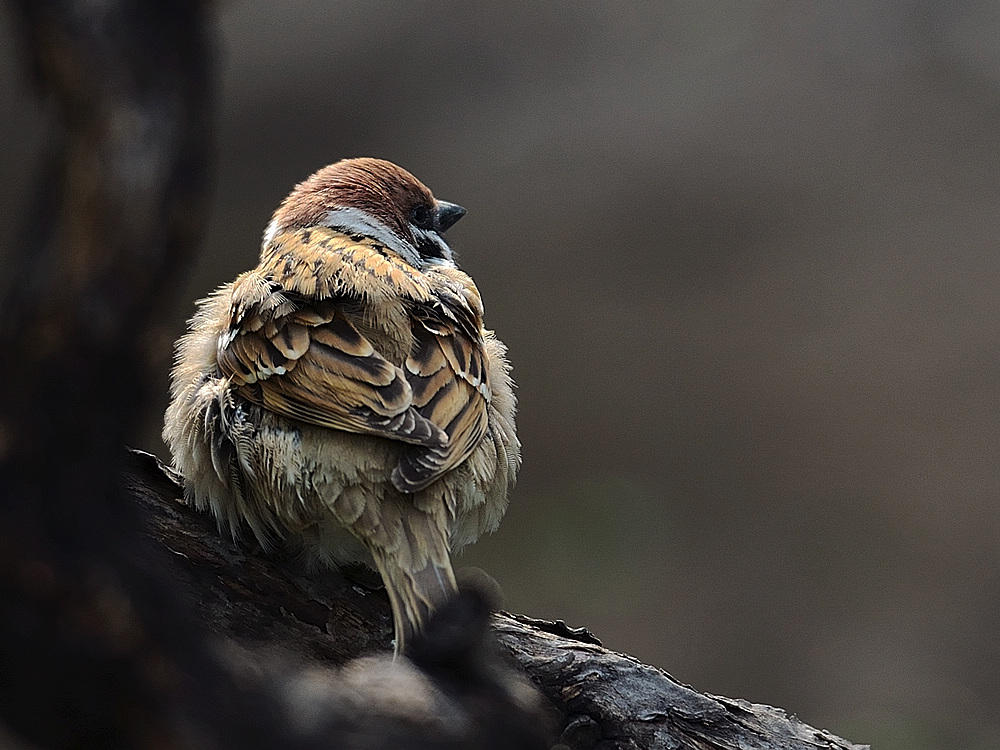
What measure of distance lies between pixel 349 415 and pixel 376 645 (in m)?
0.67

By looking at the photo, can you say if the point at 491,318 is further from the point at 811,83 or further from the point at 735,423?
the point at 811,83

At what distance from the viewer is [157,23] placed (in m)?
1.37

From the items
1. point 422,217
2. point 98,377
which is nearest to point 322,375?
point 422,217

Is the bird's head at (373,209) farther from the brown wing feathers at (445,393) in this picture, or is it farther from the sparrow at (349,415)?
the brown wing feathers at (445,393)

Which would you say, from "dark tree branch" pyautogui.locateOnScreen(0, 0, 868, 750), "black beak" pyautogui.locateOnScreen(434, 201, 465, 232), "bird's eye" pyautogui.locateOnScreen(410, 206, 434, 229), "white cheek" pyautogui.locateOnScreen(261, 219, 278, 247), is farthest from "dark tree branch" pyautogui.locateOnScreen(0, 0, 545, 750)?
"black beak" pyautogui.locateOnScreen(434, 201, 465, 232)

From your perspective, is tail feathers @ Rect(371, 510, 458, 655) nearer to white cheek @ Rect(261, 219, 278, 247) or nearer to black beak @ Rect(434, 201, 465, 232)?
white cheek @ Rect(261, 219, 278, 247)

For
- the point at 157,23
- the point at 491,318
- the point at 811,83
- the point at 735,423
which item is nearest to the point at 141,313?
the point at 157,23

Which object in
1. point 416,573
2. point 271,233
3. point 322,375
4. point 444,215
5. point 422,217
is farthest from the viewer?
point 444,215

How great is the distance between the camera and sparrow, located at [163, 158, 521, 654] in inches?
109

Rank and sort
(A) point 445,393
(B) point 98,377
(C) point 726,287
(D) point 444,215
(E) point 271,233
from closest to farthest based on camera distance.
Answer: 1. (B) point 98,377
2. (A) point 445,393
3. (E) point 271,233
4. (D) point 444,215
5. (C) point 726,287

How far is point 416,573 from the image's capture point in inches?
106

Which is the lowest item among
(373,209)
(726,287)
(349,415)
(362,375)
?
(349,415)

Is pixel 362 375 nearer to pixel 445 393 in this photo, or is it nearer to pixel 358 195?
pixel 445 393

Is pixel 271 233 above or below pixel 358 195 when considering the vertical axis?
below
